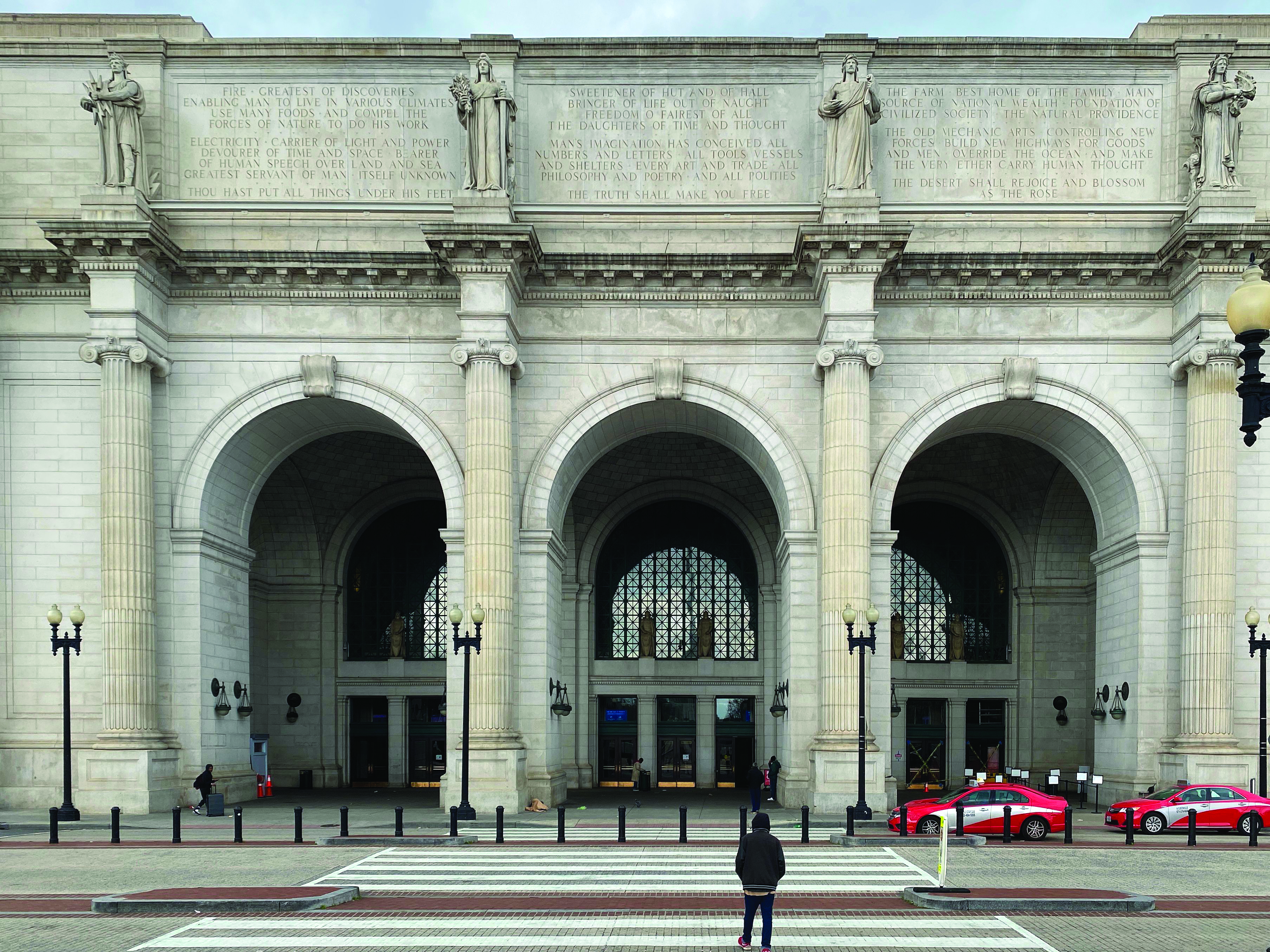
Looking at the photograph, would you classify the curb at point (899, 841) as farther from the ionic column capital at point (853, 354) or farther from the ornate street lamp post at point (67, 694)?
the ornate street lamp post at point (67, 694)

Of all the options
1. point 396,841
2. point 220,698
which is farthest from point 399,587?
point 396,841

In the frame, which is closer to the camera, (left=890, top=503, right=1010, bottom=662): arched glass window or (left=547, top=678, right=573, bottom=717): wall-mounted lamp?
(left=547, top=678, right=573, bottom=717): wall-mounted lamp

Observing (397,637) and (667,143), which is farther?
(397,637)

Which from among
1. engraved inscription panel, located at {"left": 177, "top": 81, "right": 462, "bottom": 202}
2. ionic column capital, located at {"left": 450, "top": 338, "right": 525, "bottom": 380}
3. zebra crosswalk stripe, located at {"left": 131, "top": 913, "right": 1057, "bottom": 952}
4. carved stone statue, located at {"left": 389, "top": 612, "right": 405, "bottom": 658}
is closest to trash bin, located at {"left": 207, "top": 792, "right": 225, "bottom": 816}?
ionic column capital, located at {"left": 450, "top": 338, "right": 525, "bottom": 380}

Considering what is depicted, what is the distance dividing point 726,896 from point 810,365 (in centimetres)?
1931

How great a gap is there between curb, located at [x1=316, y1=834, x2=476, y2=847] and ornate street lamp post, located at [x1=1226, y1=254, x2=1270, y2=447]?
18.2 metres

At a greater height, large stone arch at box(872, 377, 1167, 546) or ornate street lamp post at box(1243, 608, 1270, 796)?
large stone arch at box(872, 377, 1167, 546)

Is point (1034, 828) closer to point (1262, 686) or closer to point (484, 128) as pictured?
point (1262, 686)

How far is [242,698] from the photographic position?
38.7 meters

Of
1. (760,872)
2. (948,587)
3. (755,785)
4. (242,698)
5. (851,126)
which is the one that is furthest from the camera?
(948,587)

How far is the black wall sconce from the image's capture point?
126ft

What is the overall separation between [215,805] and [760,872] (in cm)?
2154

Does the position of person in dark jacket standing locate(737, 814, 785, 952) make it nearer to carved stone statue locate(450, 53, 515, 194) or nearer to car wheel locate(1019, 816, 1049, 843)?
car wheel locate(1019, 816, 1049, 843)

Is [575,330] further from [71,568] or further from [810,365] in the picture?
[71,568]
